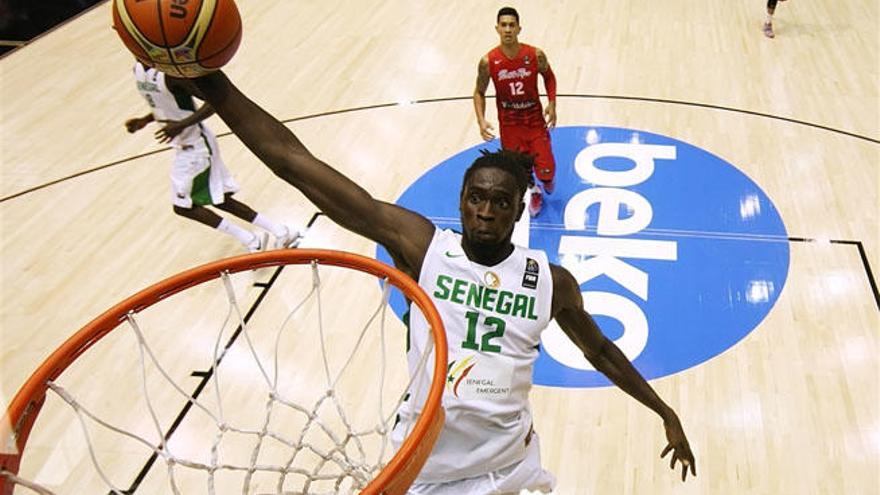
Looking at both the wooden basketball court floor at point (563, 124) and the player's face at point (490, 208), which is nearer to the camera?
the player's face at point (490, 208)

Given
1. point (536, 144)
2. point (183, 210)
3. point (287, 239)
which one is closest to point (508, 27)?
point (536, 144)

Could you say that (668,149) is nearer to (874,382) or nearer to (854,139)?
(854,139)

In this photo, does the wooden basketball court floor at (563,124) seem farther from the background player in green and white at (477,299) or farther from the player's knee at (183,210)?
the background player in green and white at (477,299)

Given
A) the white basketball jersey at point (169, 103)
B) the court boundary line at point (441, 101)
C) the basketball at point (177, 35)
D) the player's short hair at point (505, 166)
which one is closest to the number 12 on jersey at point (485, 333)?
the player's short hair at point (505, 166)

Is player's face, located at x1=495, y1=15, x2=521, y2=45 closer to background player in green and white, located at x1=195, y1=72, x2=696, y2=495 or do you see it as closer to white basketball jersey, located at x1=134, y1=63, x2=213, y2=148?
white basketball jersey, located at x1=134, y1=63, x2=213, y2=148

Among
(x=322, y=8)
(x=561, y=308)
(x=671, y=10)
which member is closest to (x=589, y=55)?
(x=671, y=10)

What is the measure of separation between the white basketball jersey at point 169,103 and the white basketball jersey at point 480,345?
2.88m

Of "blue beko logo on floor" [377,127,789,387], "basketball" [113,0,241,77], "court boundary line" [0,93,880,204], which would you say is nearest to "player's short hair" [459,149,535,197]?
"basketball" [113,0,241,77]

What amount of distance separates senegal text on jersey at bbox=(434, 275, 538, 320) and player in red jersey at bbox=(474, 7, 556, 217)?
3.01m

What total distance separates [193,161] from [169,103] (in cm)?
39

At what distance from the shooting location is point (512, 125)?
5.47m

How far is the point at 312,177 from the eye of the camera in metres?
2.16

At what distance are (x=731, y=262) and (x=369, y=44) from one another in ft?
16.6

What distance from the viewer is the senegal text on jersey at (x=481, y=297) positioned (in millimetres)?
2273
